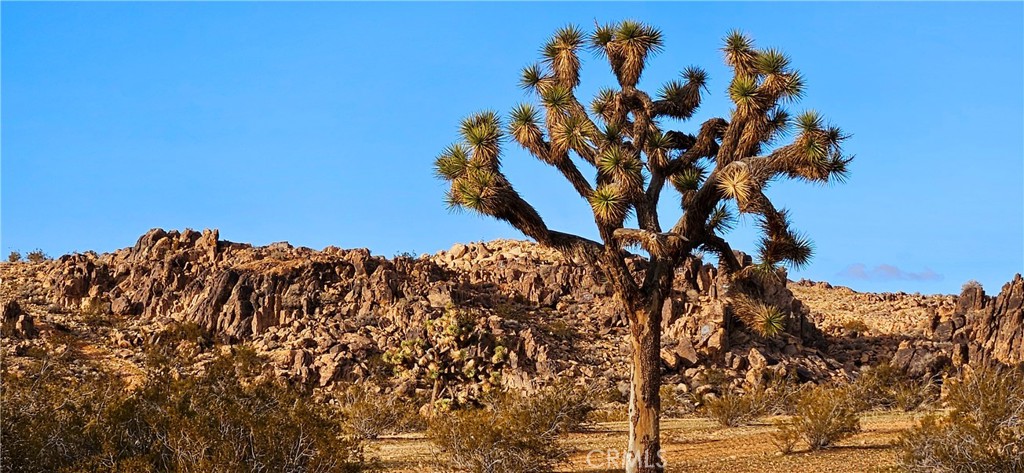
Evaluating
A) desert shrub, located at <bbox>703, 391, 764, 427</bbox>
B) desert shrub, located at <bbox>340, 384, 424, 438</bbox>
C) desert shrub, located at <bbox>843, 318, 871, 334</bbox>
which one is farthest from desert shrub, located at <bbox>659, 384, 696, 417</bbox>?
desert shrub, located at <bbox>843, 318, 871, 334</bbox>

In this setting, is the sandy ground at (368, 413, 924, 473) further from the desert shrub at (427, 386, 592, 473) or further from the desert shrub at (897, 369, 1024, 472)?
the desert shrub at (427, 386, 592, 473)

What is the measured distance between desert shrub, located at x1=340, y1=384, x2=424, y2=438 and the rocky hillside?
361 centimetres

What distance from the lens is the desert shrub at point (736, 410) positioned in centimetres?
2656

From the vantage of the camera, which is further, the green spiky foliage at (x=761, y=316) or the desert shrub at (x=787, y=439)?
the desert shrub at (x=787, y=439)

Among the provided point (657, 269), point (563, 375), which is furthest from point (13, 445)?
point (563, 375)

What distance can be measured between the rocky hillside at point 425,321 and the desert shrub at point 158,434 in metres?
16.9

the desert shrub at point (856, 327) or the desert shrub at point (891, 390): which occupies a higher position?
the desert shrub at point (856, 327)

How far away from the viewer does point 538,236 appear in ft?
54.0

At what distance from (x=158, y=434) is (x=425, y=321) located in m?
22.3

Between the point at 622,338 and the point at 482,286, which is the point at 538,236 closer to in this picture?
the point at 622,338

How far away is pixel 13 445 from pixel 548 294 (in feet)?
95.5

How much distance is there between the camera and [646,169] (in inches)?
677

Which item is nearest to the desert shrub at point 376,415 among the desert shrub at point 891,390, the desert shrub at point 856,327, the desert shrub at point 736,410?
the desert shrub at point 736,410

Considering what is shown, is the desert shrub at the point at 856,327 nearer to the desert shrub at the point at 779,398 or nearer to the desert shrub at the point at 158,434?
the desert shrub at the point at 779,398
